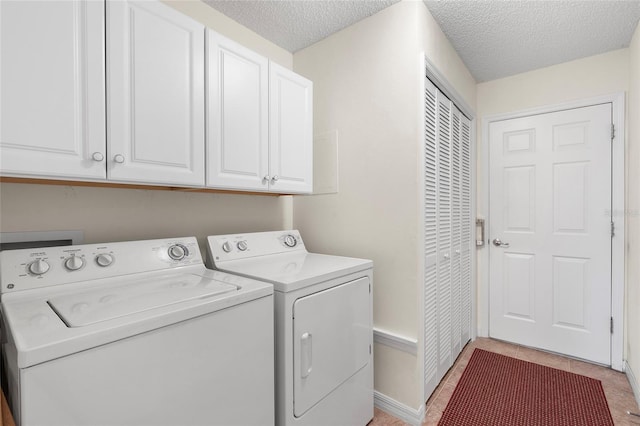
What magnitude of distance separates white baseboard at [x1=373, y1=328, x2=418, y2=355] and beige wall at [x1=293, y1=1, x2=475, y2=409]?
0.10 ft

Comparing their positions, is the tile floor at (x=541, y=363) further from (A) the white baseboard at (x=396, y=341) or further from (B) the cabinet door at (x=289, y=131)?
(B) the cabinet door at (x=289, y=131)

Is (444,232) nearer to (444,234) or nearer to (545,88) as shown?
(444,234)

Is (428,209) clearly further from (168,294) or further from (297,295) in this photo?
(168,294)

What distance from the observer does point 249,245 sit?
1845 millimetres

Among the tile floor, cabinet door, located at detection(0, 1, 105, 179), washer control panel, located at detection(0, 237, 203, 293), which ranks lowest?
the tile floor

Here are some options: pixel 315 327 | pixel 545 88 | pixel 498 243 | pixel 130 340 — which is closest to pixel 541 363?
pixel 498 243

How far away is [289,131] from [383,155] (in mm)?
594

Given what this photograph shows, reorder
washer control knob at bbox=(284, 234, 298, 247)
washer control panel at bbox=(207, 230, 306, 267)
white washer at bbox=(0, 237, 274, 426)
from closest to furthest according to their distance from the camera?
white washer at bbox=(0, 237, 274, 426) → washer control panel at bbox=(207, 230, 306, 267) → washer control knob at bbox=(284, 234, 298, 247)

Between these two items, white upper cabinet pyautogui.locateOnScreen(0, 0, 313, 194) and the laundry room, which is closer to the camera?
white upper cabinet pyautogui.locateOnScreen(0, 0, 313, 194)

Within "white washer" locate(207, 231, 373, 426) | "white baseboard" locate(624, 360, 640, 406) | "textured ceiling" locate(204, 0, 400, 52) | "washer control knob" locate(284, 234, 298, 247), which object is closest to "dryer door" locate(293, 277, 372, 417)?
"white washer" locate(207, 231, 373, 426)

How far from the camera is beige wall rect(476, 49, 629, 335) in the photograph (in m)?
2.38

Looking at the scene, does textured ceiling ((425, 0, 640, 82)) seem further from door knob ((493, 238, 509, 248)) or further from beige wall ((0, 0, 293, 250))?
door knob ((493, 238, 509, 248))

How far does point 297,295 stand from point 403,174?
0.96 metres

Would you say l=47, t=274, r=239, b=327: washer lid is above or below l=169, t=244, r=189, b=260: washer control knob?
below
